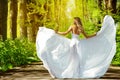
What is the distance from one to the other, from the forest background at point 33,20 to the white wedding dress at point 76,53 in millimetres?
3405

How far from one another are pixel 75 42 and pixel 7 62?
537 cm

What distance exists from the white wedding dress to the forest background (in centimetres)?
341

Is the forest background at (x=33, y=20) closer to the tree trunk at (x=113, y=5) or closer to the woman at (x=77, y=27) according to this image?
the tree trunk at (x=113, y=5)

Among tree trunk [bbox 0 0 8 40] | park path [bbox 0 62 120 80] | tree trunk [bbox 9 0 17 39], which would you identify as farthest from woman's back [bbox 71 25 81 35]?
tree trunk [bbox 9 0 17 39]

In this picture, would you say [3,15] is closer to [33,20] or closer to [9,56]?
[9,56]

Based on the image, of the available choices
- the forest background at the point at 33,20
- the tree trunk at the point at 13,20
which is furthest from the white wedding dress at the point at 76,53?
the tree trunk at the point at 13,20

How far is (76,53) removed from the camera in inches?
528

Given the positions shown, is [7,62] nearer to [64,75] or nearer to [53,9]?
[64,75]

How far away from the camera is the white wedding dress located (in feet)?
43.2

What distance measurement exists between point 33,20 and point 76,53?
2122cm

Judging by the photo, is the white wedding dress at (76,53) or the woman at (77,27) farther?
the white wedding dress at (76,53)

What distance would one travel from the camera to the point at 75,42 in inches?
528

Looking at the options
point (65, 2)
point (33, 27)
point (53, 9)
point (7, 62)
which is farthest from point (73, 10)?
point (7, 62)

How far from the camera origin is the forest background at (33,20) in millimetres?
19903
